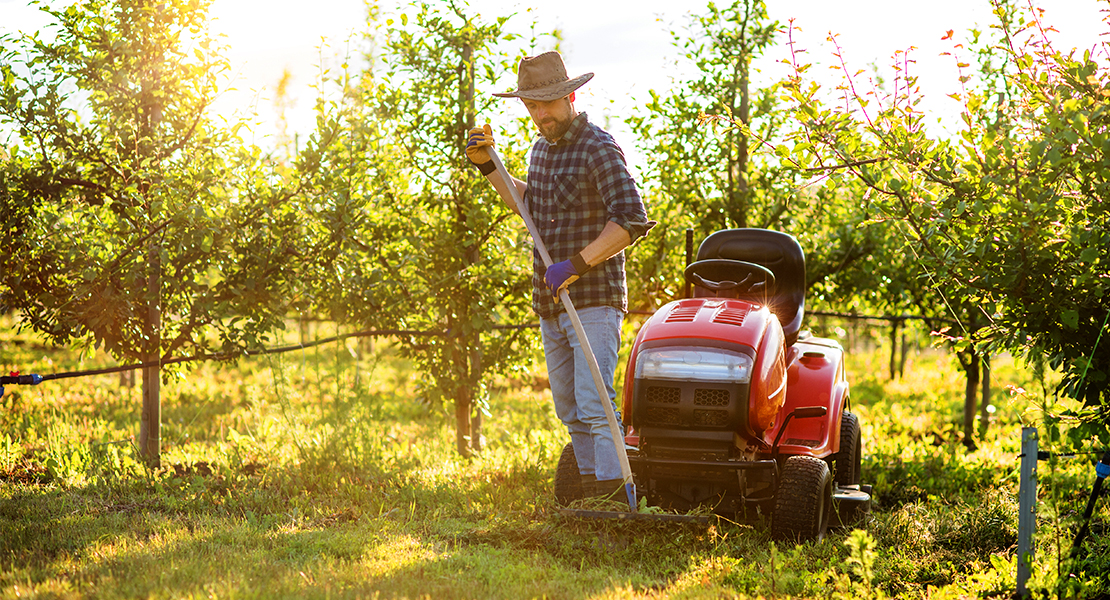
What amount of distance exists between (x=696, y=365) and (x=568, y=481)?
2.96 feet

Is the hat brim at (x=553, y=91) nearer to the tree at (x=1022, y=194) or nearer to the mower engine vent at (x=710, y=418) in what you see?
the tree at (x=1022, y=194)

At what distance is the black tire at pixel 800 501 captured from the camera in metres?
3.95

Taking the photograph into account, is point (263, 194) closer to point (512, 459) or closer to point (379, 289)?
point (379, 289)

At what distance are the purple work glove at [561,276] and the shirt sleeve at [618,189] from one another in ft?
0.97

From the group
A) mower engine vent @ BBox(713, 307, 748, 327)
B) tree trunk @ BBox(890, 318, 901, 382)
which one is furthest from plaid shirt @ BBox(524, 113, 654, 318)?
tree trunk @ BBox(890, 318, 901, 382)

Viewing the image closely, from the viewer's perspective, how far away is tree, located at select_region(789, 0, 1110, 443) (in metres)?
3.11

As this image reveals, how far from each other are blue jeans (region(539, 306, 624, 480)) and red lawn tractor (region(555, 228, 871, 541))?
0.11 m

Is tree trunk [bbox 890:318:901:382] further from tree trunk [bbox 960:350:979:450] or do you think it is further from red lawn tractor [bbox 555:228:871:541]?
red lawn tractor [bbox 555:228:871:541]

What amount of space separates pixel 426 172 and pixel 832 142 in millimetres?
3257

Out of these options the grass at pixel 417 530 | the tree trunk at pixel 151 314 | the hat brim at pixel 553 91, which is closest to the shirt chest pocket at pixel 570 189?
the hat brim at pixel 553 91

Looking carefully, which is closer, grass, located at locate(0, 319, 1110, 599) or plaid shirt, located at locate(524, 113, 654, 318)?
grass, located at locate(0, 319, 1110, 599)

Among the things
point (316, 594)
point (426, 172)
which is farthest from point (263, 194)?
point (316, 594)

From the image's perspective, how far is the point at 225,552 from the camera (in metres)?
3.46

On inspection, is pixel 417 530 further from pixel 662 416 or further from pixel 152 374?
pixel 152 374
